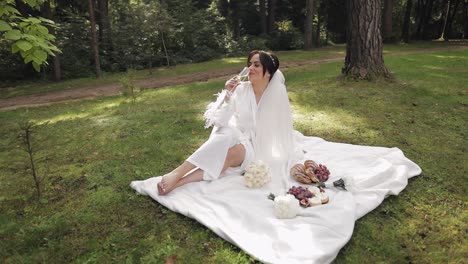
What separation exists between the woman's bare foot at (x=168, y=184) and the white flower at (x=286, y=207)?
1.23 m

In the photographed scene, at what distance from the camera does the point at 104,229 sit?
3.62 meters

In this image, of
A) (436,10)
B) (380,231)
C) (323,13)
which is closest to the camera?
(380,231)

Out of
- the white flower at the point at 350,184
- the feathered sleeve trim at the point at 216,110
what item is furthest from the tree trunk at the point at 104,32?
the white flower at the point at 350,184

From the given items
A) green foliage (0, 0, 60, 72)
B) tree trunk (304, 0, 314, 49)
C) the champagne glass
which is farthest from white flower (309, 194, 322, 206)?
tree trunk (304, 0, 314, 49)

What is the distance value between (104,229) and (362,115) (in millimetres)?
5397

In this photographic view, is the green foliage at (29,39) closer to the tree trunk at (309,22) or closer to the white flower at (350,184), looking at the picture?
the white flower at (350,184)

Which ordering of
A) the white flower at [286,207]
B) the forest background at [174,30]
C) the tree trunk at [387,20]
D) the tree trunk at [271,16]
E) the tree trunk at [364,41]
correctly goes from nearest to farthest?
1. the white flower at [286,207]
2. the tree trunk at [364,41]
3. the forest background at [174,30]
4. the tree trunk at [387,20]
5. the tree trunk at [271,16]

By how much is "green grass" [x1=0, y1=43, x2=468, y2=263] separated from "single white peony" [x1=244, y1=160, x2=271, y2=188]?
0.85m

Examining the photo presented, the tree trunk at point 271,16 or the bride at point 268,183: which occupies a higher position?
the tree trunk at point 271,16

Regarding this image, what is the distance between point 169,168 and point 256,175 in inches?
60.5

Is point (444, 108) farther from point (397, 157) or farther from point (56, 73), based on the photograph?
point (56, 73)

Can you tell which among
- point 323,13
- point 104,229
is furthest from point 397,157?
point 323,13

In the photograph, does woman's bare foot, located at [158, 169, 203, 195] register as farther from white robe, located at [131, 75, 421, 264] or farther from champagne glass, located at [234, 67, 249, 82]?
champagne glass, located at [234, 67, 249, 82]

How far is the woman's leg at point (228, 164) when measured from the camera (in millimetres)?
4152
